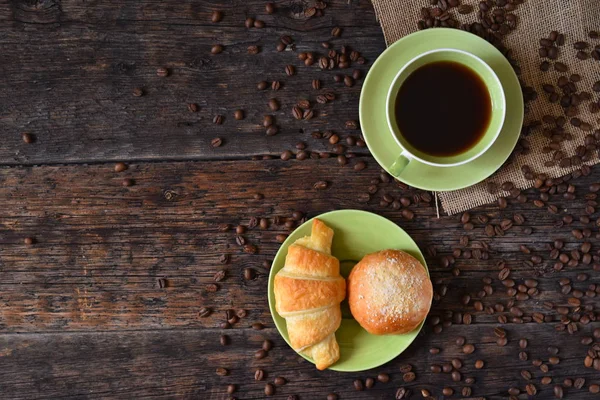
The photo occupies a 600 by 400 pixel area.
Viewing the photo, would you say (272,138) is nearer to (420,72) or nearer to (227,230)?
Result: (227,230)

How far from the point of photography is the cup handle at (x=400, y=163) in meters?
1.77

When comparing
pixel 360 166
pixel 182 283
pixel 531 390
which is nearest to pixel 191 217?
pixel 182 283

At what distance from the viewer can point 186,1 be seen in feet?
6.64

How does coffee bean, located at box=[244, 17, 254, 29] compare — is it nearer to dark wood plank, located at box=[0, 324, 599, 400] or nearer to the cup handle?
the cup handle

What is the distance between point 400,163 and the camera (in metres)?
1.77

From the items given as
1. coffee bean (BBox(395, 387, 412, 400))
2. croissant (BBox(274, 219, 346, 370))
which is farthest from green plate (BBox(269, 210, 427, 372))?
coffee bean (BBox(395, 387, 412, 400))

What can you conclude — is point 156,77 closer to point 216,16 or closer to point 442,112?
point 216,16

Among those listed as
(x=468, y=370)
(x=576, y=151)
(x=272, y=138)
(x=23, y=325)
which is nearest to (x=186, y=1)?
(x=272, y=138)

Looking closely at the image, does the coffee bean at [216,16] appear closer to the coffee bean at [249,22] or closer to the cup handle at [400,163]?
the coffee bean at [249,22]

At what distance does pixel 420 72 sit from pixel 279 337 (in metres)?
0.93

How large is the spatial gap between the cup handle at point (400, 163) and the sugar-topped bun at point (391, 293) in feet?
0.79

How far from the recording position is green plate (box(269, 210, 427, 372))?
1.92m

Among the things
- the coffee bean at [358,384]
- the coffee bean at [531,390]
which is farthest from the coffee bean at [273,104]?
the coffee bean at [531,390]

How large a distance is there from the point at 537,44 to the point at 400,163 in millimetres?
625
